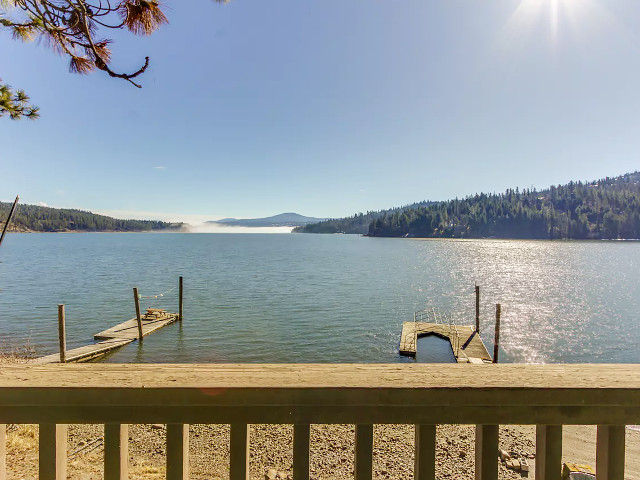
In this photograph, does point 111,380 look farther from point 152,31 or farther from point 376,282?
point 376,282

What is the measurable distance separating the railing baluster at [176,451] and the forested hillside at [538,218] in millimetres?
187740

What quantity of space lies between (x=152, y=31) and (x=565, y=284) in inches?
1992

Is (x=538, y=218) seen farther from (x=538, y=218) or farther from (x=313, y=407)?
(x=313, y=407)

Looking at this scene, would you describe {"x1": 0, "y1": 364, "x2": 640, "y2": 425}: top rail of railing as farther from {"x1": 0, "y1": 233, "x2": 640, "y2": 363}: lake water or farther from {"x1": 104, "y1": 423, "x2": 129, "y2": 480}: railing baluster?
{"x1": 0, "y1": 233, "x2": 640, "y2": 363}: lake water

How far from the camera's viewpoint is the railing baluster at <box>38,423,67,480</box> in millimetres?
1178

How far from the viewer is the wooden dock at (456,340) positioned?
16.1 metres

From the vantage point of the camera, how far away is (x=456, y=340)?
18.5 meters

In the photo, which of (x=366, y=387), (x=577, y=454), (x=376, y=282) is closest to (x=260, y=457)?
(x=577, y=454)

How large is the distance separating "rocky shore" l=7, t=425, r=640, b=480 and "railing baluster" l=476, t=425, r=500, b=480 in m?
5.85

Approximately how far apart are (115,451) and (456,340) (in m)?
19.6

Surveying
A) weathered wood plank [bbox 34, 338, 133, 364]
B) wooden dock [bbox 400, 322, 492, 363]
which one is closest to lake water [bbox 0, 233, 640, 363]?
weathered wood plank [bbox 34, 338, 133, 364]

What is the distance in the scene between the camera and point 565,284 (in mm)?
42312

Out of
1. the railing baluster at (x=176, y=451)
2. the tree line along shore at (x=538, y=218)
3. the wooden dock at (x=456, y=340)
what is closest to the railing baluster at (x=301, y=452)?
the railing baluster at (x=176, y=451)

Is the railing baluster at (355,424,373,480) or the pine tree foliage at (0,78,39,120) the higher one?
the pine tree foliage at (0,78,39,120)
